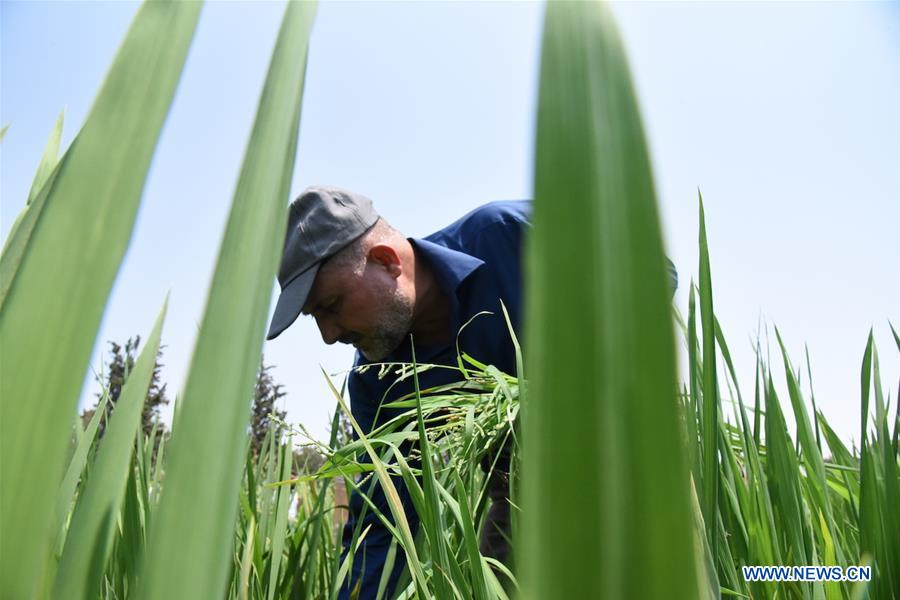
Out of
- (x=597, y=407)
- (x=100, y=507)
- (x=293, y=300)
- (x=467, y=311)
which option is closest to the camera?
(x=597, y=407)

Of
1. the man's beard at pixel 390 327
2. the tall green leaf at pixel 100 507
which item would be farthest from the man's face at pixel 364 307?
the tall green leaf at pixel 100 507

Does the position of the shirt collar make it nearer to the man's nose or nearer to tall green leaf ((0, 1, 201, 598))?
the man's nose

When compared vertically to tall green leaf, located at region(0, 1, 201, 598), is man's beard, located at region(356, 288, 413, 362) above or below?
above

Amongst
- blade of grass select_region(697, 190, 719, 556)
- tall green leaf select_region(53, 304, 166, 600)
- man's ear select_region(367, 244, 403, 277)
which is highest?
man's ear select_region(367, 244, 403, 277)

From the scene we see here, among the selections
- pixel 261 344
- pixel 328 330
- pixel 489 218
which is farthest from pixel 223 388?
pixel 328 330

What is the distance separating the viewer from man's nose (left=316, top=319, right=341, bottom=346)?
232cm

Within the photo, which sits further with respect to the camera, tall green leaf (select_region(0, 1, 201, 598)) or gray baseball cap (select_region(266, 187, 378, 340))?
gray baseball cap (select_region(266, 187, 378, 340))

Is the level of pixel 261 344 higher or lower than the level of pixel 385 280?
lower

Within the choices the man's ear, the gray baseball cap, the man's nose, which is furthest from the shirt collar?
the man's nose

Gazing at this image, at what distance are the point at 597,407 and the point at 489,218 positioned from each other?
77.6 inches

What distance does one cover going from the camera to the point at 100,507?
0.68 ft

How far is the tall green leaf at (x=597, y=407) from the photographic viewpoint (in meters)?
0.10

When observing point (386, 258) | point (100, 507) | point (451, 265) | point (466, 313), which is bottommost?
point (100, 507)

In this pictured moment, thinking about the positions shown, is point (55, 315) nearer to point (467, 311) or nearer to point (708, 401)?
point (708, 401)
